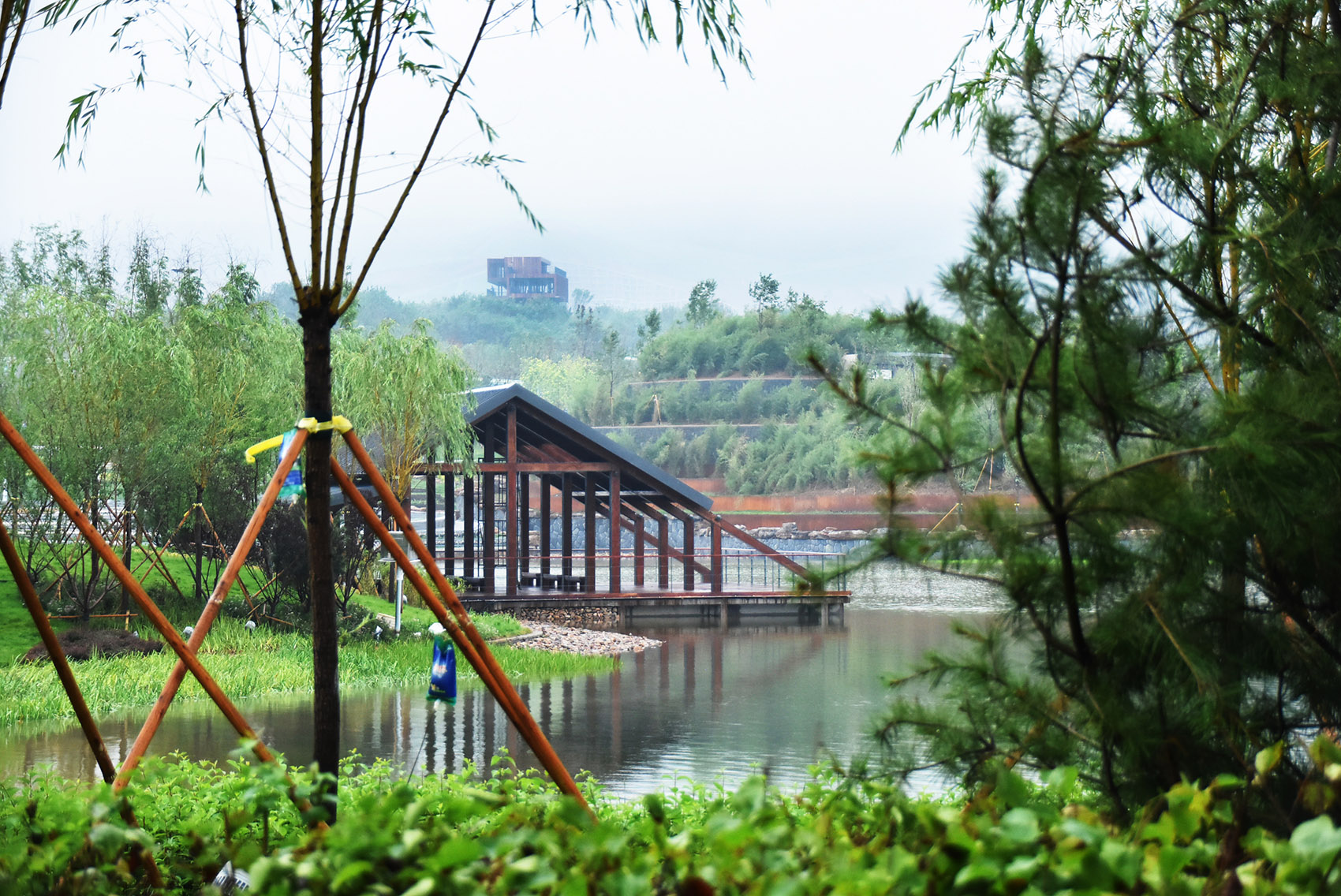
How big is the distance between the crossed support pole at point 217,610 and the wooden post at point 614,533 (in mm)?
10800

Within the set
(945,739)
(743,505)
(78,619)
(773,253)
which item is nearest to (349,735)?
(78,619)

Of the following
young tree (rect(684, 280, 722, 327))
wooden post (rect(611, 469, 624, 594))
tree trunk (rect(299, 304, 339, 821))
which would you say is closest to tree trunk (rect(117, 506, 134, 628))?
wooden post (rect(611, 469, 624, 594))

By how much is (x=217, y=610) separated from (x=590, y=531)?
11852 millimetres

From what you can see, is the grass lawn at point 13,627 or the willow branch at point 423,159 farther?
the grass lawn at point 13,627

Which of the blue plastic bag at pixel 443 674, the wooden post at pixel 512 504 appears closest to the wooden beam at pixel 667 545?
the wooden post at pixel 512 504

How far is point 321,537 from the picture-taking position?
280cm

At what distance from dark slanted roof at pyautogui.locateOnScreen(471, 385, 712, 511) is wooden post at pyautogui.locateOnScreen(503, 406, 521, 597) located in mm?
266

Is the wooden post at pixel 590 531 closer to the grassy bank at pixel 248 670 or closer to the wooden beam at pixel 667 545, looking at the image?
the wooden beam at pixel 667 545

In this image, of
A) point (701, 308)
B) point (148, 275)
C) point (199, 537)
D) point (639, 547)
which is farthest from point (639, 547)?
point (701, 308)

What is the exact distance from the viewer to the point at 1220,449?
2.12m

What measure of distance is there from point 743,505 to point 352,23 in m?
35.7

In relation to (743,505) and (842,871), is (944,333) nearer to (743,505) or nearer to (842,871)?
(842,871)

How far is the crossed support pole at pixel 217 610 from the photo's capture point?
264 centimetres

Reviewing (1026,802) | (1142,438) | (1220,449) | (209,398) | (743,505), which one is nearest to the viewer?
(1026,802)
